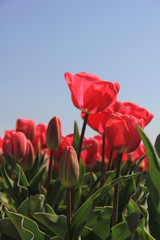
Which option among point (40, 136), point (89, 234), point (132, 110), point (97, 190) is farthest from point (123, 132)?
point (40, 136)

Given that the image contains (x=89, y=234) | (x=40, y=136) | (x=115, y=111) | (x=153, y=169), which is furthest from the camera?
(x=40, y=136)

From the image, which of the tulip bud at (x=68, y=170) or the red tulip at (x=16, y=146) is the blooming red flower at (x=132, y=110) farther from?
the tulip bud at (x=68, y=170)

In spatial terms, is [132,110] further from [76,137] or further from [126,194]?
[126,194]

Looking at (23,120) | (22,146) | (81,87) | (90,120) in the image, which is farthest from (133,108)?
(23,120)

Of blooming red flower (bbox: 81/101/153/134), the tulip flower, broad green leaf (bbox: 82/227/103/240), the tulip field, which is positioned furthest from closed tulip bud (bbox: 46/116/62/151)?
the tulip flower

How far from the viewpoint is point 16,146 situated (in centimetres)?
124

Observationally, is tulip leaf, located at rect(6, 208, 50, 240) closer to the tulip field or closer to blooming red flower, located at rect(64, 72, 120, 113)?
the tulip field

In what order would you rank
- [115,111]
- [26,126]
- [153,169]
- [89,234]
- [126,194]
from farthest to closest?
[26,126] < [115,111] < [126,194] < [89,234] < [153,169]

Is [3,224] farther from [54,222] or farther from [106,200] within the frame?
[106,200]

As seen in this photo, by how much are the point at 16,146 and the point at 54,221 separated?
1.68ft

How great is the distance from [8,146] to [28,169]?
0.40 feet

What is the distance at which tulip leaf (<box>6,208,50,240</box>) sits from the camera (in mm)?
742

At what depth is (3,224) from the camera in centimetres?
89

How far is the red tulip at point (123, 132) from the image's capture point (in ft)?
2.86
